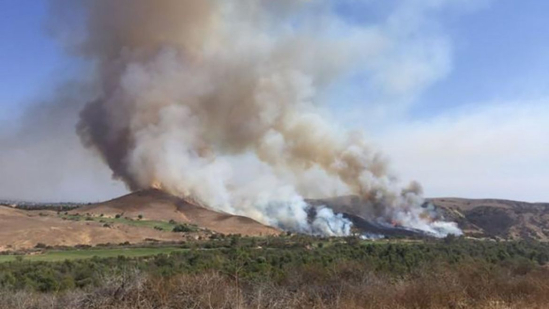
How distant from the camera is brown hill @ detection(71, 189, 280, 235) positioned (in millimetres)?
67250

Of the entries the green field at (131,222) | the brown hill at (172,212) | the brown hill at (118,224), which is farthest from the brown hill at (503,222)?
the green field at (131,222)

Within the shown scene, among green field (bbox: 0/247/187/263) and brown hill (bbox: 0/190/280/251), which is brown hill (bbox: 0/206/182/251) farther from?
green field (bbox: 0/247/187/263)

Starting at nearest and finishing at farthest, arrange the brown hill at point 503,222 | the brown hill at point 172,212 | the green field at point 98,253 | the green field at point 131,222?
the green field at point 98,253, the green field at point 131,222, the brown hill at point 172,212, the brown hill at point 503,222

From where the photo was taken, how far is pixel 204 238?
5684 cm

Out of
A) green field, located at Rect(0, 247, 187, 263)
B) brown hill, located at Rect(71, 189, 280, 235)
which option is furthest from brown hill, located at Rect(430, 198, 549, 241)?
green field, located at Rect(0, 247, 187, 263)

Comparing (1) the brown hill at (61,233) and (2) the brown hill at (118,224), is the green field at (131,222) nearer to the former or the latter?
(2) the brown hill at (118,224)

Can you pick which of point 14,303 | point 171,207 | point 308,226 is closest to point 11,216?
point 171,207

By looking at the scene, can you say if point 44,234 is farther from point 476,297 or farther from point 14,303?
point 476,297

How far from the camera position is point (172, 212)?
7081 cm

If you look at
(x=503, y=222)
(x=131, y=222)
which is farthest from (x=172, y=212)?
(x=503, y=222)

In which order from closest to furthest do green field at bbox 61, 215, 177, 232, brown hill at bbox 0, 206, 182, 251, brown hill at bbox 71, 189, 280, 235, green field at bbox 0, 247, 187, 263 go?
green field at bbox 0, 247, 187, 263
brown hill at bbox 0, 206, 182, 251
green field at bbox 61, 215, 177, 232
brown hill at bbox 71, 189, 280, 235

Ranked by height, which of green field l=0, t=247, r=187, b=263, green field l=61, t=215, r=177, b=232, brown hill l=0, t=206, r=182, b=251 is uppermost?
green field l=61, t=215, r=177, b=232

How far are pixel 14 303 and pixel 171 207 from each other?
210 ft

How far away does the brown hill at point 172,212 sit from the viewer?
2648 inches
